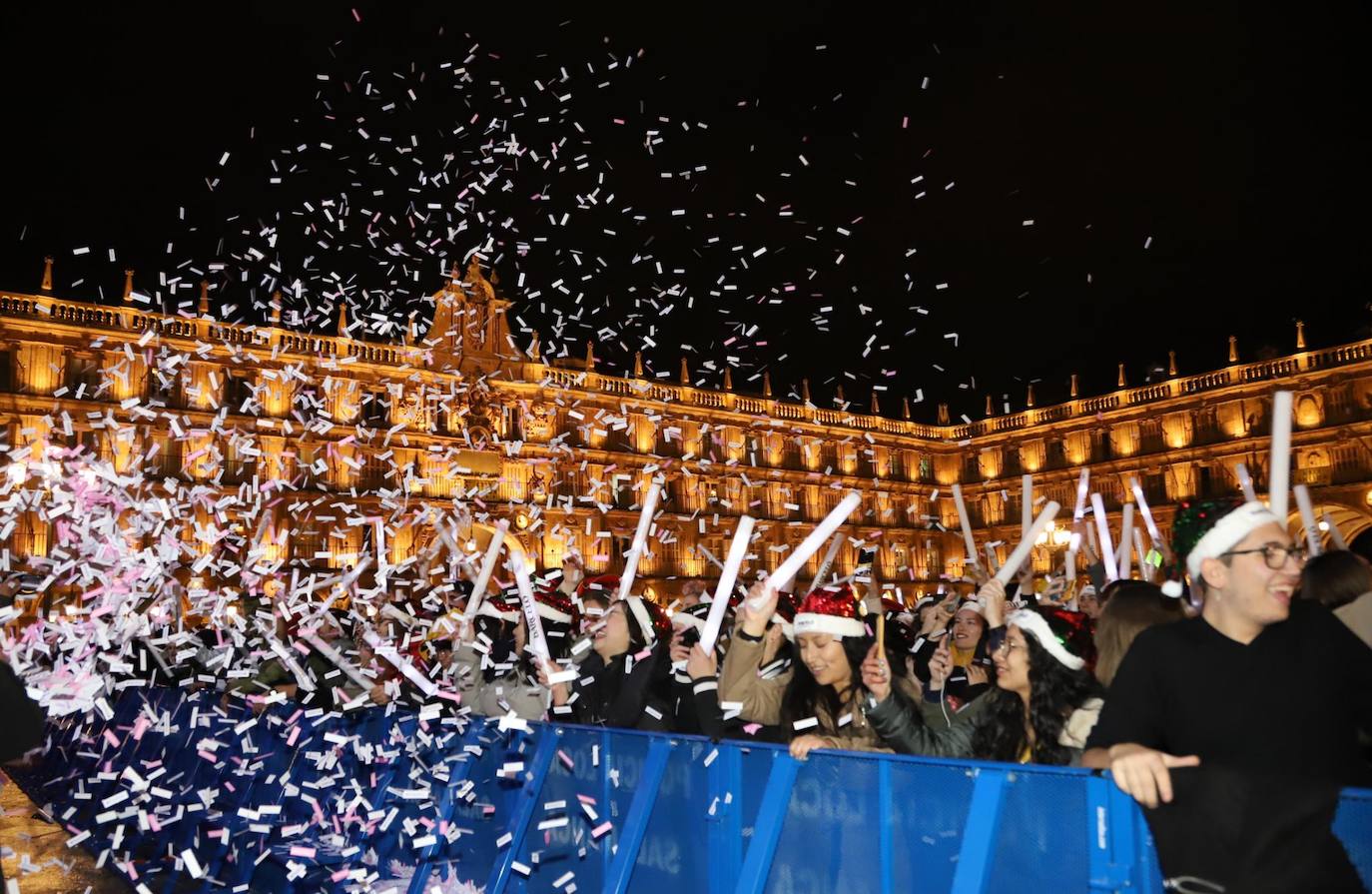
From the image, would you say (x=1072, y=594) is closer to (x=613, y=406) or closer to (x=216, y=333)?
(x=216, y=333)

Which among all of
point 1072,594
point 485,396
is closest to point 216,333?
point 485,396

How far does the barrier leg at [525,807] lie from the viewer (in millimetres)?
5645

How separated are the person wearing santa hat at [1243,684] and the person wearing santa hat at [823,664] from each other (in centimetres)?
227

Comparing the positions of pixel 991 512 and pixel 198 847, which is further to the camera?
pixel 991 512

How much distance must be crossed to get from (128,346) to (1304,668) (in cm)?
4113

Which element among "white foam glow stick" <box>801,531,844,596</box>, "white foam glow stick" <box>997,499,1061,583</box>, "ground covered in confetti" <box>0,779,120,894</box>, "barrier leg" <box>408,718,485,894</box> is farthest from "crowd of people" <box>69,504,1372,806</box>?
"ground covered in confetti" <box>0,779,120,894</box>

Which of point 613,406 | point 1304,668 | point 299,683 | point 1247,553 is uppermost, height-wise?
point 613,406

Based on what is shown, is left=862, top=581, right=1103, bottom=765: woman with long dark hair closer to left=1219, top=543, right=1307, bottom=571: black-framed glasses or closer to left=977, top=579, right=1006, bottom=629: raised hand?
left=977, top=579, right=1006, bottom=629: raised hand

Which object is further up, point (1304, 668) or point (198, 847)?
point (1304, 668)

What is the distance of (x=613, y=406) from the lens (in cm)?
5003

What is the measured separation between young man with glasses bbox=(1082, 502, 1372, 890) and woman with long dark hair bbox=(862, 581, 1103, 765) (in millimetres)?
1561

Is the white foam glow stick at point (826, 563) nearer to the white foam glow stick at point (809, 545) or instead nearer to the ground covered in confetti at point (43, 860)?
the white foam glow stick at point (809, 545)

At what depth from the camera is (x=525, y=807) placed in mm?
5676

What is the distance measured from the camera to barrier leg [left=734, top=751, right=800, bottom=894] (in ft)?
13.9
